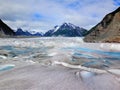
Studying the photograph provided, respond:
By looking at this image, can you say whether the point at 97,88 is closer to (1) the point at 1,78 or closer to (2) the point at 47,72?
(2) the point at 47,72

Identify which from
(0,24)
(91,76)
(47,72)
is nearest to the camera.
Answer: (91,76)

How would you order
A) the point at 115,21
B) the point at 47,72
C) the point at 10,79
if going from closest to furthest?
the point at 10,79
the point at 47,72
the point at 115,21

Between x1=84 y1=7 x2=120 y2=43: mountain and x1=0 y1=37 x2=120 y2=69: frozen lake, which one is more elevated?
x1=84 y1=7 x2=120 y2=43: mountain

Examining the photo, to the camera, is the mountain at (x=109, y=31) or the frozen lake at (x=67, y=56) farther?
the mountain at (x=109, y=31)

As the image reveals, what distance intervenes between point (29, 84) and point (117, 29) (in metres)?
25.8

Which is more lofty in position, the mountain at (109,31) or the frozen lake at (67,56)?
the mountain at (109,31)

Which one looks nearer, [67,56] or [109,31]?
[67,56]

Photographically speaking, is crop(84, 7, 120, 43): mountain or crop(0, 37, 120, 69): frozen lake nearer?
crop(0, 37, 120, 69): frozen lake

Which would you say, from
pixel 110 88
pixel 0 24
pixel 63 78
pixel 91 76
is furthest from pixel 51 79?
pixel 0 24

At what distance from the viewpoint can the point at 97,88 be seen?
17.6 feet

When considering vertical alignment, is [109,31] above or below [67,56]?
above

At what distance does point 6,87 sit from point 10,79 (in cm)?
83

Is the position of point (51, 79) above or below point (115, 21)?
below

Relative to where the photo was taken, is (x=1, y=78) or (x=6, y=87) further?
(x=1, y=78)
